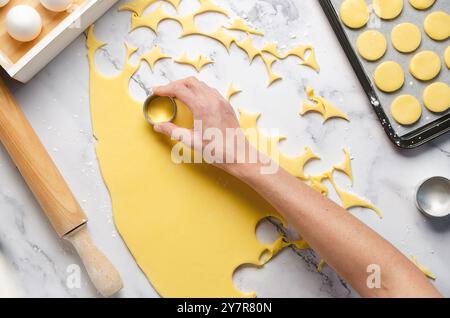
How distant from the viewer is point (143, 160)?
1.30m

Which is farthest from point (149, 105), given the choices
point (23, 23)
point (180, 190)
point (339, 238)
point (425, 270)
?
point (425, 270)

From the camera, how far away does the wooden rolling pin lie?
122 centimetres

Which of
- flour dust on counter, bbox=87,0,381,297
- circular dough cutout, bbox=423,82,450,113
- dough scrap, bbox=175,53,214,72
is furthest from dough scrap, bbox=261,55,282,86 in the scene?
circular dough cutout, bbox=423,82,450,113

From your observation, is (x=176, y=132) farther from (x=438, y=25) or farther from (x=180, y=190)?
(x=438, y=25)

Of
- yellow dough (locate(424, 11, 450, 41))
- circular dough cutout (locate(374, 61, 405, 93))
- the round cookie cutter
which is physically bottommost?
the round cookie cutter

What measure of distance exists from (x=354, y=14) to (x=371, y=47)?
0.09 m

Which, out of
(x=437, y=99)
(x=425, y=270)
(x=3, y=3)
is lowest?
(x=425, y=270)

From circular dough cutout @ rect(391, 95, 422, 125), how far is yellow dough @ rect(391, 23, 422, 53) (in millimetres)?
117

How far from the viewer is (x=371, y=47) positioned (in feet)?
4.34

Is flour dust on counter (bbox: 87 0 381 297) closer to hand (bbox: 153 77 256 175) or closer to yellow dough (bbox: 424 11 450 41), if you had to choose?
hand (bbox: 153 77 256 175)

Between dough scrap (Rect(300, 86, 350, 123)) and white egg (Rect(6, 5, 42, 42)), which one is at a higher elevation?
white egg (Rect(6, 5, 42, 42))

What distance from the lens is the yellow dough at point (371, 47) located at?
4.34 feet

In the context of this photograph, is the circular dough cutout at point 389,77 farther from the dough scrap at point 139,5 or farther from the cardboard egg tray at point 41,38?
the cardboard egg tray at point 41,38

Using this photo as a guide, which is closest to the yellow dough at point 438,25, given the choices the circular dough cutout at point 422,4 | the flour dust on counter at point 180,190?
the circular dough cutout at point 422,4
